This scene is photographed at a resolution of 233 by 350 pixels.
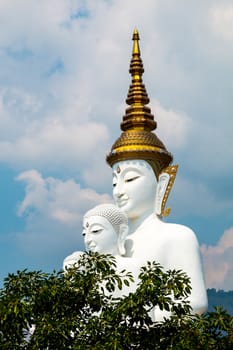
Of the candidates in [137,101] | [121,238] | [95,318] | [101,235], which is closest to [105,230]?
[101,235]

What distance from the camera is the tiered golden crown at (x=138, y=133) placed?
14.5m

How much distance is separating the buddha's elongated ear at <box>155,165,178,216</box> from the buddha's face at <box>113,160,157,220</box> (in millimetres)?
95

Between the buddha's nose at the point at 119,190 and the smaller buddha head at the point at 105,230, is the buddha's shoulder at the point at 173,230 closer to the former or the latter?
the smaller buddha head at the point at 105,230

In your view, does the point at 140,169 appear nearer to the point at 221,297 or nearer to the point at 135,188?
the point at 135,188

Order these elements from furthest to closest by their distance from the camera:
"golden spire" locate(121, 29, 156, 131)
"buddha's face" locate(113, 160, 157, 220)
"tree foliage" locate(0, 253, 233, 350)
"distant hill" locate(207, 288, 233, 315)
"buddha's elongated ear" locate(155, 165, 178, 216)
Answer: "distant hill" locate(207, 288, 233, 315)
"golden spire" locate(121, 29, 156, 131)
"buddha's elongated ear" locate(155, 165, 178, 216)
"buddha's face" locate(113, 160, 157, 220)
"tree foliage" locate(0, 253, 233, 350)

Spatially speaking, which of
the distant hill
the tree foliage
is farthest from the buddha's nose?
the distant hill

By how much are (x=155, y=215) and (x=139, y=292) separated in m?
5.81

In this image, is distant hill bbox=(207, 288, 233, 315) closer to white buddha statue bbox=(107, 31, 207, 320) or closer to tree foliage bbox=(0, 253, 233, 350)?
white buddha statue bbox=(107, 31, 207, 320)

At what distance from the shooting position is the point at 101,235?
1351cm

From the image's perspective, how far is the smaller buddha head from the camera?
44.3 ft

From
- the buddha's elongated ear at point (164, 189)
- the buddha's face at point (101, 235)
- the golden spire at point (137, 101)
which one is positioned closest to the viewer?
the buddha's face at point (101, 235)

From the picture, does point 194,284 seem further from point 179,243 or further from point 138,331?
point 138,331

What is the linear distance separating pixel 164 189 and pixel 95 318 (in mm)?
5969

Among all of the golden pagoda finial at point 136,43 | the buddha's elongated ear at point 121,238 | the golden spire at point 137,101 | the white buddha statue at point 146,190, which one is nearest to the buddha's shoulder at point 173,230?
the white buddha statue at point 146,190
